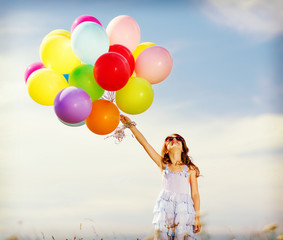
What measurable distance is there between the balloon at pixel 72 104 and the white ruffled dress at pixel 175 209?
3.22 feet

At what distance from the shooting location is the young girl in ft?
10.3

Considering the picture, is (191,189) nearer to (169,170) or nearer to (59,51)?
(169,170)

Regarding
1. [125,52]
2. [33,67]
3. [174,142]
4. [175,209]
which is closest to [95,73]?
[125,52]

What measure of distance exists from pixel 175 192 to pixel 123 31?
64.2 inches

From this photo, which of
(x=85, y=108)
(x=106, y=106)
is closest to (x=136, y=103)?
(x=106, y=106)

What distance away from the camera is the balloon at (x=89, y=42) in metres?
3.21

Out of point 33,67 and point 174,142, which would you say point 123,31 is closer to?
point 33,67

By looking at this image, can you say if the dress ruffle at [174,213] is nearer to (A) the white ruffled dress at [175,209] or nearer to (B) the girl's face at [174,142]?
(A) the white ruffled dress at [175,209]

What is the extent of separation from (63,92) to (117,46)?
727 mm

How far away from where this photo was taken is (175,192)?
3258 mm

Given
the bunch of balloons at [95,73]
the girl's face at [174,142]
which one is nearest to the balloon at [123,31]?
the bunch of balloons at [95,73]

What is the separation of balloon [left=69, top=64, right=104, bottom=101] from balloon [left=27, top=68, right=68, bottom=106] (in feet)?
0.41

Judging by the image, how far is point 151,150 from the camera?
11.5ft

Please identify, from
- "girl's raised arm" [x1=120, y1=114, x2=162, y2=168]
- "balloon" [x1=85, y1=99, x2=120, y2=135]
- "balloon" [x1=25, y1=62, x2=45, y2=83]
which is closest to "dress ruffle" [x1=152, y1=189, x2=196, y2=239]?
"girl's raised arm" [x1=120, y1=114, x2=162, y2=168]
